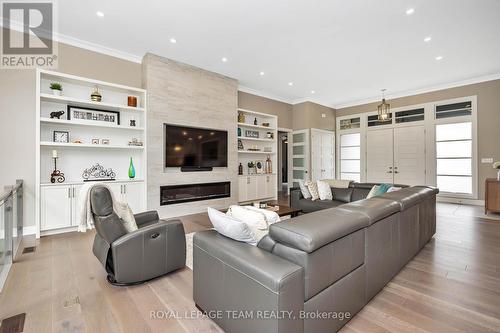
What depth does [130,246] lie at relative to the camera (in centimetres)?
213

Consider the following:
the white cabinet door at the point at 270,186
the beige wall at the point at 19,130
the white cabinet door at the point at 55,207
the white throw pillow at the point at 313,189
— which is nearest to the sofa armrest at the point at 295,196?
the white throw pillow at the point at 313,189

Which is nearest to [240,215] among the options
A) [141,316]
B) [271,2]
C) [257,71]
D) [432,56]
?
[141,316]

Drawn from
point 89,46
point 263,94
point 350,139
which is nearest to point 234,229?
point 89,46

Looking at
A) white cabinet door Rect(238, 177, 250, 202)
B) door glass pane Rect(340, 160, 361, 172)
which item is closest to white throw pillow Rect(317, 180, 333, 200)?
white cabinet door Rect(238, 177, 250, 202)

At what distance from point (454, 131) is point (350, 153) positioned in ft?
9.60

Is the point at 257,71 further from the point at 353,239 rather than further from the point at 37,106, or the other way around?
the point at 353,239

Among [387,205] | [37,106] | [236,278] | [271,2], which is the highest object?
[271,2]

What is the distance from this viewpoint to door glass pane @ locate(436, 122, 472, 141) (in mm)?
6199

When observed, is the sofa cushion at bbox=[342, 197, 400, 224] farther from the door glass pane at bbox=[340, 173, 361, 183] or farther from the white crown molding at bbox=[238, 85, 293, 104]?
the door glass pane at bbox=[340, 173, 361, 183]

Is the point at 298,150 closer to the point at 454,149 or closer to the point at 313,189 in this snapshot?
the point at 313,189

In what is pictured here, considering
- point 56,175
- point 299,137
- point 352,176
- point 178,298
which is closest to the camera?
point 178,298

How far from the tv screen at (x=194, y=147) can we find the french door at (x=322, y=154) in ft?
11.3

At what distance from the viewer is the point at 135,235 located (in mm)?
2156

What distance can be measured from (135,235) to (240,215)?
3.32 feet
